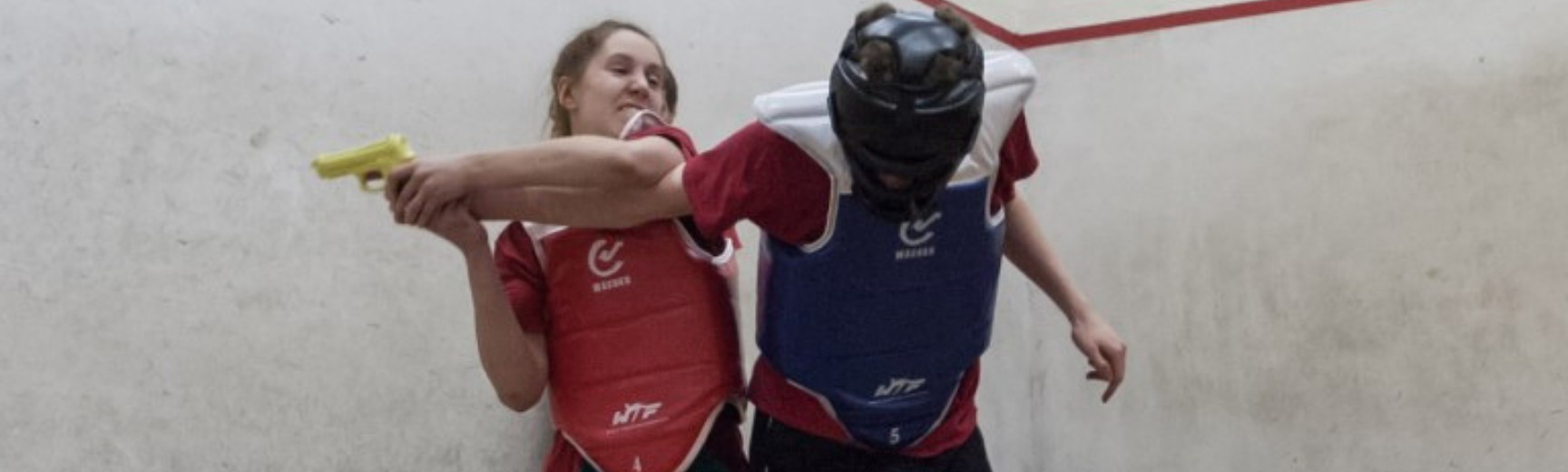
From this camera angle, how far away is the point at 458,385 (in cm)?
164

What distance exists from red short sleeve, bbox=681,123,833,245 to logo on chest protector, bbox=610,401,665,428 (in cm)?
22

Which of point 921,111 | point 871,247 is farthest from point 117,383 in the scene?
point 921,111

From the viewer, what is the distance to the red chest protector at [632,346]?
131cm

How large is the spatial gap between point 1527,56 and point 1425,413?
17.4 inches

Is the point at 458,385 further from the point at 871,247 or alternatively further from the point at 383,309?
the point at 871,247

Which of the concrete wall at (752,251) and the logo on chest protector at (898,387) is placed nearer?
the logo on chest protector at (898,387)

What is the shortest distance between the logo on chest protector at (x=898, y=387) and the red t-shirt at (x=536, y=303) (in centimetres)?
20

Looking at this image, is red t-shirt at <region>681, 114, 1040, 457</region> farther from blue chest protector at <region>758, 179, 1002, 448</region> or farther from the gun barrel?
the gun barrel

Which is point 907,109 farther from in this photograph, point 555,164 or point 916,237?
point 555,164

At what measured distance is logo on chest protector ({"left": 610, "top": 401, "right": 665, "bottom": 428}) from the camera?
131 cm

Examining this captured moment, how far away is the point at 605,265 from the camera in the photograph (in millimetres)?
1321

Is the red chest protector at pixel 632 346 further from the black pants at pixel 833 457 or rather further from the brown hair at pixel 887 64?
the brown hair at pixel 887 64

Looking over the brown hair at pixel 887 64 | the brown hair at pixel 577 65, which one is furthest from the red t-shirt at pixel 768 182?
the brown hair at pixel 577 65

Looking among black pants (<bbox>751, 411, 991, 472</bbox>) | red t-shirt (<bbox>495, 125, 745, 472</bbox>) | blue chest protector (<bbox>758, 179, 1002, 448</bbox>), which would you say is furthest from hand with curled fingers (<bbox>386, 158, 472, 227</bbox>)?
black pants (<bbox>751, 411, 991, 472</bbox>)
